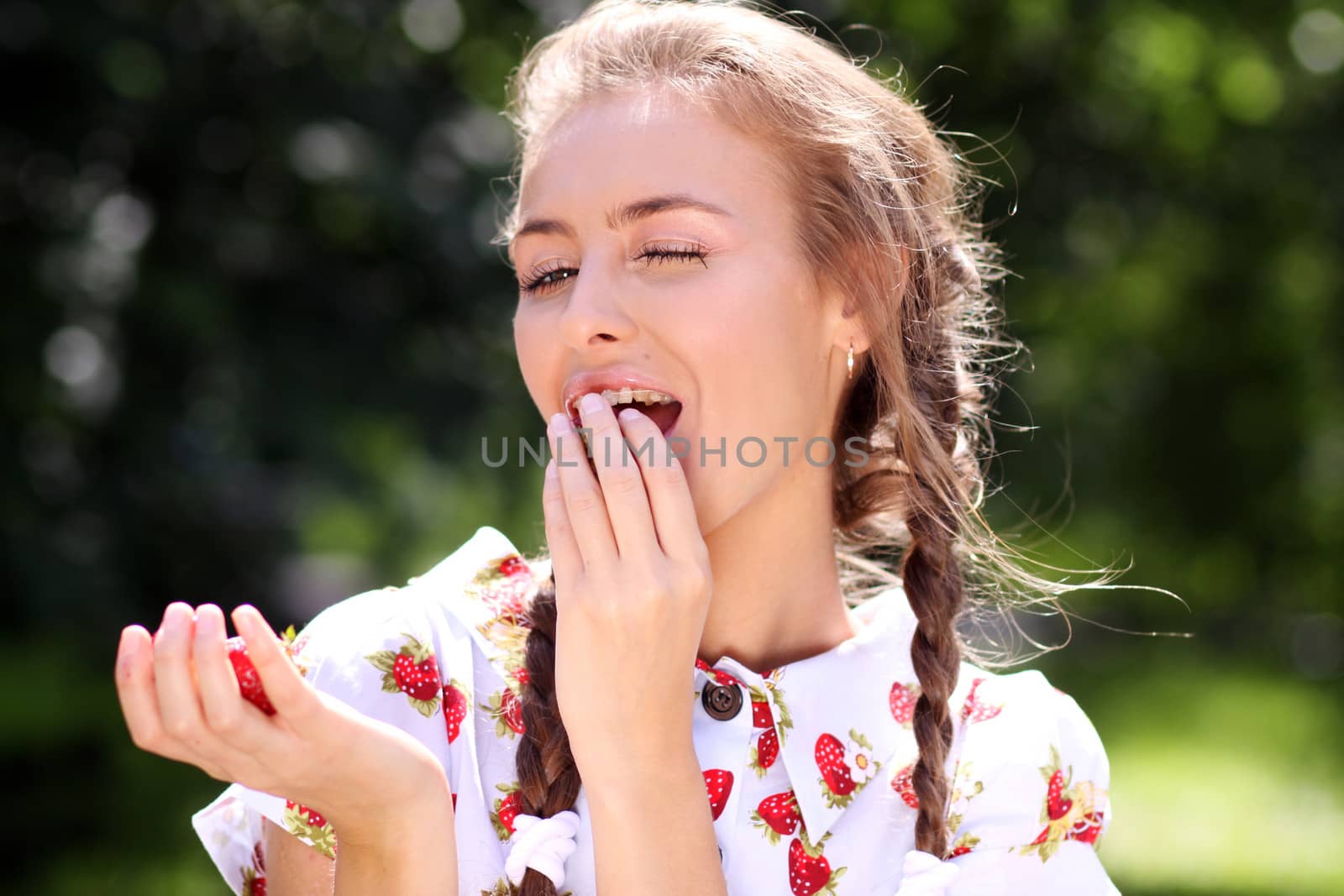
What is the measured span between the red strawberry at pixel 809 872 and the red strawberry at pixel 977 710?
35 centimetres

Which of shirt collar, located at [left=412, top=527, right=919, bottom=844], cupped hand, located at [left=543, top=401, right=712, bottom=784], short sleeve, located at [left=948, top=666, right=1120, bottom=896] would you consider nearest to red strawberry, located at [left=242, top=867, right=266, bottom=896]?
shirt collar, located at [left=412, top=527, right=919, bottom=844]

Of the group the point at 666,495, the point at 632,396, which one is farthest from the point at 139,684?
the point at 632,396

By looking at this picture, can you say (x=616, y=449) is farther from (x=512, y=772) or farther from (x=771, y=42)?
(x=771, y=42)

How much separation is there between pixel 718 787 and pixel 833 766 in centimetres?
18

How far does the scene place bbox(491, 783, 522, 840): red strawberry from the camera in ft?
5.94

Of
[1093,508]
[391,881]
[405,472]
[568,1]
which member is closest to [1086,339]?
[1093,508]

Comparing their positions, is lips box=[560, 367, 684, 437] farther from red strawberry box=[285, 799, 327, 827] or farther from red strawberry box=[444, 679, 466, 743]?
red strawberry box=[285, 799, 327, 827]

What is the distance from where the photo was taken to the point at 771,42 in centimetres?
214

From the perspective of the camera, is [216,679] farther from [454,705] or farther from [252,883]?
[252,883]

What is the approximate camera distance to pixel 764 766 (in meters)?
1.93

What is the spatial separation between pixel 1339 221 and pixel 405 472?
513cm

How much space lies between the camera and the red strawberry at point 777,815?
187 centimetres

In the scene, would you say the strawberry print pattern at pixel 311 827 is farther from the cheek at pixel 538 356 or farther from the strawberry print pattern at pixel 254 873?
the cheek at pixel 538 356

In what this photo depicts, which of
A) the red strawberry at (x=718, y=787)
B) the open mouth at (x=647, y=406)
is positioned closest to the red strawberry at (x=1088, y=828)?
the red strawberry at (x=718, y=787)
